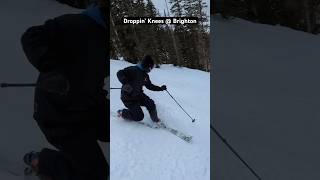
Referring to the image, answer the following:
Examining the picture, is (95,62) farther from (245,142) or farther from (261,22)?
(261,22)

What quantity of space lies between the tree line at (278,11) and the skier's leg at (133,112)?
1.19 meters

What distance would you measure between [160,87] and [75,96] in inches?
15.7

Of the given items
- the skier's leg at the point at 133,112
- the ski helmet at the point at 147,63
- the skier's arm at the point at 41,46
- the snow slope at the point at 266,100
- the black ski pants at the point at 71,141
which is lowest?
the snow slope at the point at 266,100

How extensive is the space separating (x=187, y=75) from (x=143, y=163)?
1.43 ft

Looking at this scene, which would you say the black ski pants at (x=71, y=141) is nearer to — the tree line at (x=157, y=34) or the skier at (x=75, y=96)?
the skier at (x=75, y=96)

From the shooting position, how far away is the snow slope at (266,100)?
339 centimetres

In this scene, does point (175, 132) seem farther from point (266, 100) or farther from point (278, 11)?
point (266, 100)

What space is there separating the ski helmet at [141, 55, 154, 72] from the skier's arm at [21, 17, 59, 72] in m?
0.38

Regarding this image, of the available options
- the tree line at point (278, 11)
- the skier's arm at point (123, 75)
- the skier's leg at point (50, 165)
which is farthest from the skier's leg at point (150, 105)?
the tree line at point (278, 11)

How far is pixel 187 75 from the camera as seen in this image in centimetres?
238

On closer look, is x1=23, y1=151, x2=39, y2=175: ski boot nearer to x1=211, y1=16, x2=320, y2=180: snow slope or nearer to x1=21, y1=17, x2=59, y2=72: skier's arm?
x1=21, y1=17, x2=59, y2=72: skier's arm

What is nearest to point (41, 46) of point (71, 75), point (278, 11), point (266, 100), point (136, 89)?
point (71, 75)

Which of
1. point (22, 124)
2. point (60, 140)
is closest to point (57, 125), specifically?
point (60, 140)

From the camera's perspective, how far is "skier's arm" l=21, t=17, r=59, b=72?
219 cm
